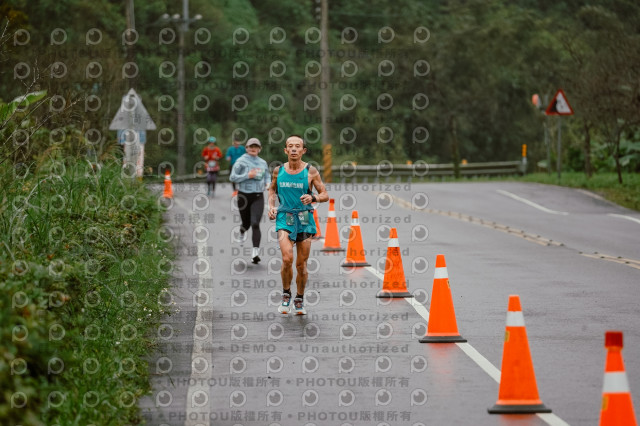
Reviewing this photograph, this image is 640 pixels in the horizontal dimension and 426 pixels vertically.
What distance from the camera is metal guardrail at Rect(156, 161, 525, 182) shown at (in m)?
50.8

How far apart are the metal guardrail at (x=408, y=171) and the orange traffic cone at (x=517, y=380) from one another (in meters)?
40.1

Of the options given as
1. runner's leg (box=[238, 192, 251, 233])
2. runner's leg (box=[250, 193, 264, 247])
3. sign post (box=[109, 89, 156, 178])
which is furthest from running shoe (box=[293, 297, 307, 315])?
sign post (box=[109, 89, 156, 178])

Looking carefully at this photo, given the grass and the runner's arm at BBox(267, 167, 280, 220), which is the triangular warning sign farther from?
the runner's arm at BBox(267, 167, 280, 220)

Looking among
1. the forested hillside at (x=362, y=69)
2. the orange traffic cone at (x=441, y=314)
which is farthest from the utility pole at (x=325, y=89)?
the orange traffic cone at (x=441, y=314)

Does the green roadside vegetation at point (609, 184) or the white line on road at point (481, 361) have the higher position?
the white line on road at point (481, 361)

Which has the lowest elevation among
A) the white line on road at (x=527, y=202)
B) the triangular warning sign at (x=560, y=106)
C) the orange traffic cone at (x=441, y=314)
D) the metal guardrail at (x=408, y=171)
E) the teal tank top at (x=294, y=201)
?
the metal guardrail at (x=408, y=171)

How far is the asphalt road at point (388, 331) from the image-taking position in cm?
887

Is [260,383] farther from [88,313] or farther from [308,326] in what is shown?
[308,326]

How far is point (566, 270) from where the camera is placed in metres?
17.9

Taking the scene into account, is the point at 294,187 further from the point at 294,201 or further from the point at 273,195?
the point at 273,195

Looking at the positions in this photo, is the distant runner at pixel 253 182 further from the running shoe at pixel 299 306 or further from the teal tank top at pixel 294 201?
the running shoe at pixel 299 306

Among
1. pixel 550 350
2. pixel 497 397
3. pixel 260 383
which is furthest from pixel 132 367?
pixel 550 350

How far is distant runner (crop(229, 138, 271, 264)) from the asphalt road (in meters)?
0.61

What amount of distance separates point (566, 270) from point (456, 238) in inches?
222
